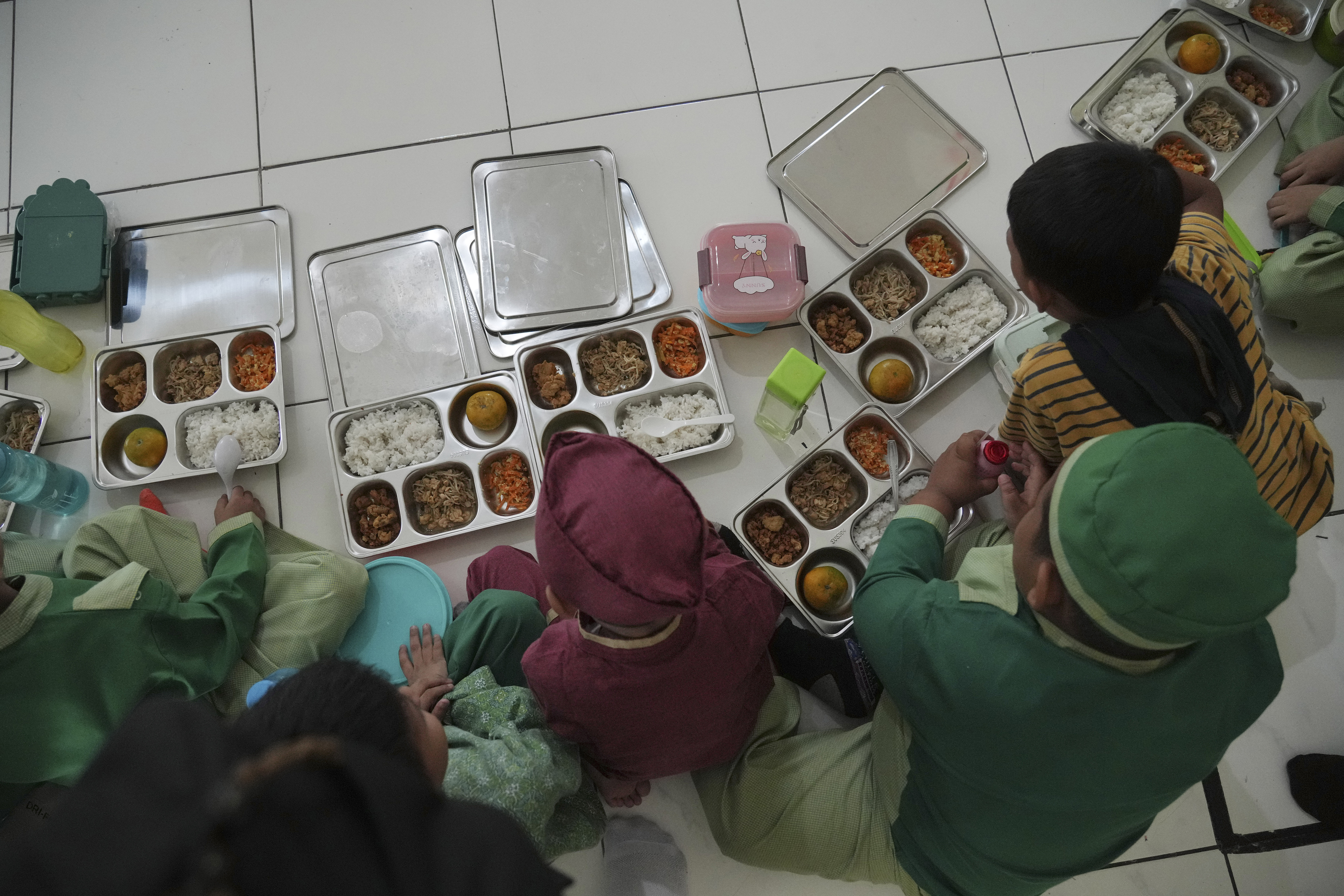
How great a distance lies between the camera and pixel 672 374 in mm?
1778

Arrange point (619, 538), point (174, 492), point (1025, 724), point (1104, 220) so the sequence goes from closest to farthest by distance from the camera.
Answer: point (619, 538) < point (1025, 724) < point (1104, 220) < point (174, 492)

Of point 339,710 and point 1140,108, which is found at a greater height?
point 1140,108

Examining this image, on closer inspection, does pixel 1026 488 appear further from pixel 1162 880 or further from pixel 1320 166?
pixel 1320 166

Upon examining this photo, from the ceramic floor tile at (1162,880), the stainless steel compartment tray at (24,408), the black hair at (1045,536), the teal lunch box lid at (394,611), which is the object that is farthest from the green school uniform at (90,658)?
the ceramic floor tile at (1162,880)

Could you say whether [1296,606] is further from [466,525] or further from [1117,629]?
[466,525]

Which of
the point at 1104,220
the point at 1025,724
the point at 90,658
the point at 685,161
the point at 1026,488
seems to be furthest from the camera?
the point at 685,161

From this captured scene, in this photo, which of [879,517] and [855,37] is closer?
[879,517]

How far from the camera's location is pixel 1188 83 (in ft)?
6.33

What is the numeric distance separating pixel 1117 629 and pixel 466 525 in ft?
4.25

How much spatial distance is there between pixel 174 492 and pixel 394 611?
25.8 inches

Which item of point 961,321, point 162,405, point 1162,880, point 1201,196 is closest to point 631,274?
point 961,321

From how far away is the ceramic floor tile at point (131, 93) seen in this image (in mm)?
1974

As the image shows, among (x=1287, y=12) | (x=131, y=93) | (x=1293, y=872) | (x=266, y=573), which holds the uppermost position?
(x=131, y=93)

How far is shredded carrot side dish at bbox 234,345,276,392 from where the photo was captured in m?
1.76
